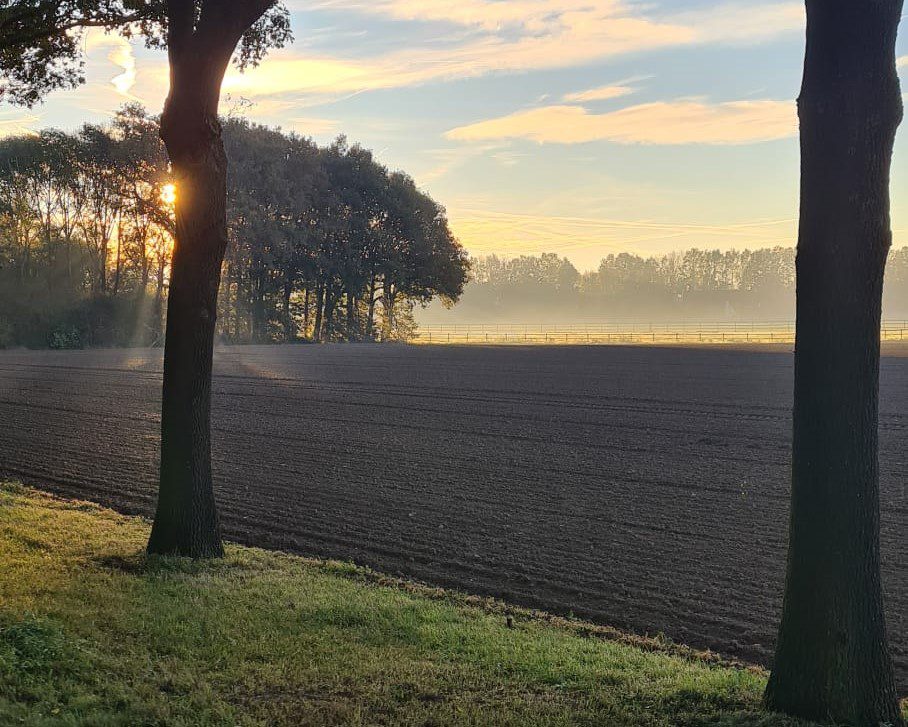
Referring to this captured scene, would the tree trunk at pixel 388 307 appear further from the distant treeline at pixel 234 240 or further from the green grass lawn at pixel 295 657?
the green grass lawn at pixel 295 657

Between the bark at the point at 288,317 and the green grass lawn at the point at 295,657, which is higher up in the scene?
the bark at the point at 288,317

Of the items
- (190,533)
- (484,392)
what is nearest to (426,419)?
(484,392)

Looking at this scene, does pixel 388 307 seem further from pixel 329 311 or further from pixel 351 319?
pixel 329 311

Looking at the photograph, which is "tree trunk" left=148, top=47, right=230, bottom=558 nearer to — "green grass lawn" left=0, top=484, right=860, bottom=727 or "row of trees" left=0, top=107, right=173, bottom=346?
"green grass lawn" left=0, top=484, right=860, bottom=727

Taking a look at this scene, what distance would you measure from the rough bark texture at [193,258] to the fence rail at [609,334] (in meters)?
74.9

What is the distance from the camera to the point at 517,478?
16266mm

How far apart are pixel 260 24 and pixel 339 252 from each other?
189ft

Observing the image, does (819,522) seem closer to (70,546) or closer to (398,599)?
(398,599)

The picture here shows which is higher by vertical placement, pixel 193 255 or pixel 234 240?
pixel 234 240

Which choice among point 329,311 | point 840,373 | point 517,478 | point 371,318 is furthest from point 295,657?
point 371,318

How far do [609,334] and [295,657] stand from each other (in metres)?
91.9

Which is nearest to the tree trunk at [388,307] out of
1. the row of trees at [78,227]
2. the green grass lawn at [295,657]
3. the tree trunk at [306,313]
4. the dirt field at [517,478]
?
the tree trunk at [306,313]

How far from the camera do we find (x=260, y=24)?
531 inches

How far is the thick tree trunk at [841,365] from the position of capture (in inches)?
215
